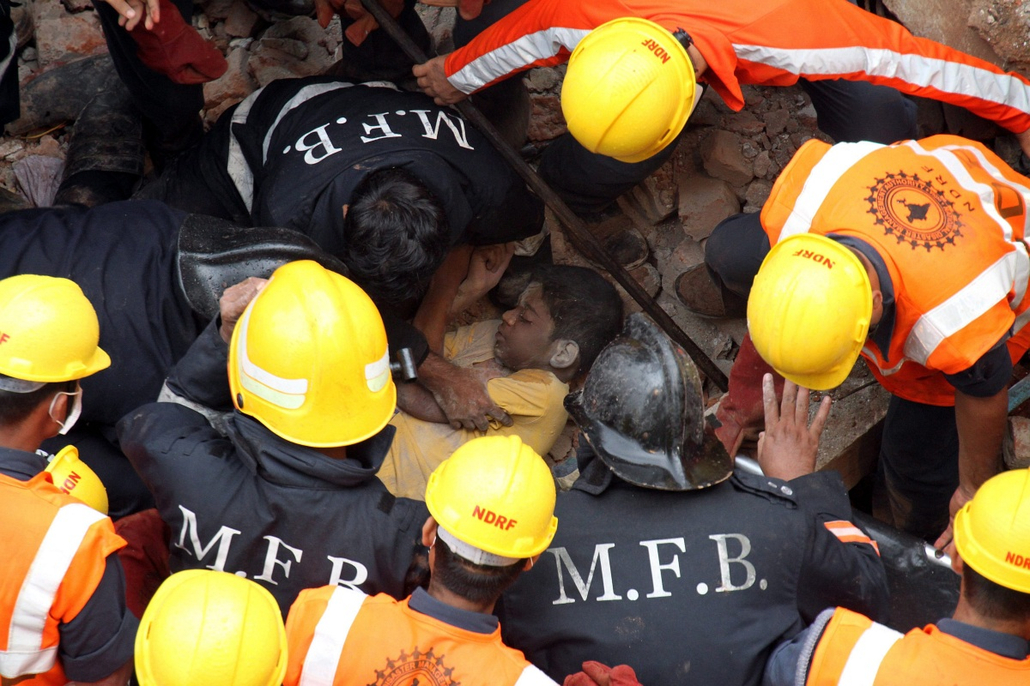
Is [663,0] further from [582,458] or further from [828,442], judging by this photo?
[828,442]

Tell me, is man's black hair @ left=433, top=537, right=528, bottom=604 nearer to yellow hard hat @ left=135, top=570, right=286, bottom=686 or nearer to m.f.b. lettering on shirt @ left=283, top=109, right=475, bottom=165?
yellow hard hat @ left=135, top=570, right=286, bottom=686

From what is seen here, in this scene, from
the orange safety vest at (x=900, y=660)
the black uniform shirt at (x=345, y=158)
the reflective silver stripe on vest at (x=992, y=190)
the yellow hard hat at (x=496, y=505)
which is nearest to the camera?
the orange safety vest at (x=900, y=660)

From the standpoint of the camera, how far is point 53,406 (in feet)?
8.27

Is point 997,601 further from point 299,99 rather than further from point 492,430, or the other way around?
point 299,99

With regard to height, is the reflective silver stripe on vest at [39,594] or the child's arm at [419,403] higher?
the reflective silver stripe on vest at [39,594]

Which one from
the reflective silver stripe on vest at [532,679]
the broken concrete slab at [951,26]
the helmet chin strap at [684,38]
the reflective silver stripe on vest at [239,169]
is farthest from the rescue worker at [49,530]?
the broken concrete slab at [951,26]

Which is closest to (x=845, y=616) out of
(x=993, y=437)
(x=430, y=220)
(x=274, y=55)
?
(x=993, y=437)

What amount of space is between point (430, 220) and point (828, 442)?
2.07 meters

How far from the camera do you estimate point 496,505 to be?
230 centimetres

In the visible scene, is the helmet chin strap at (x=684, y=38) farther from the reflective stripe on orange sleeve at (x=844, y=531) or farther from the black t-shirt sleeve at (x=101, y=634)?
the black t-shirt sleeve at (x=101, y=634)

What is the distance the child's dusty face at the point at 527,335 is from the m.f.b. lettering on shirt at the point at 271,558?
1.77 m

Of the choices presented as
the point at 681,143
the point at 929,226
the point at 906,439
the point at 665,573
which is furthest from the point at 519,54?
the point at 906,439

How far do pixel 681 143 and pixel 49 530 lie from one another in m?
3.46

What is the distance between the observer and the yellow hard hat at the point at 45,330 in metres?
2.43
